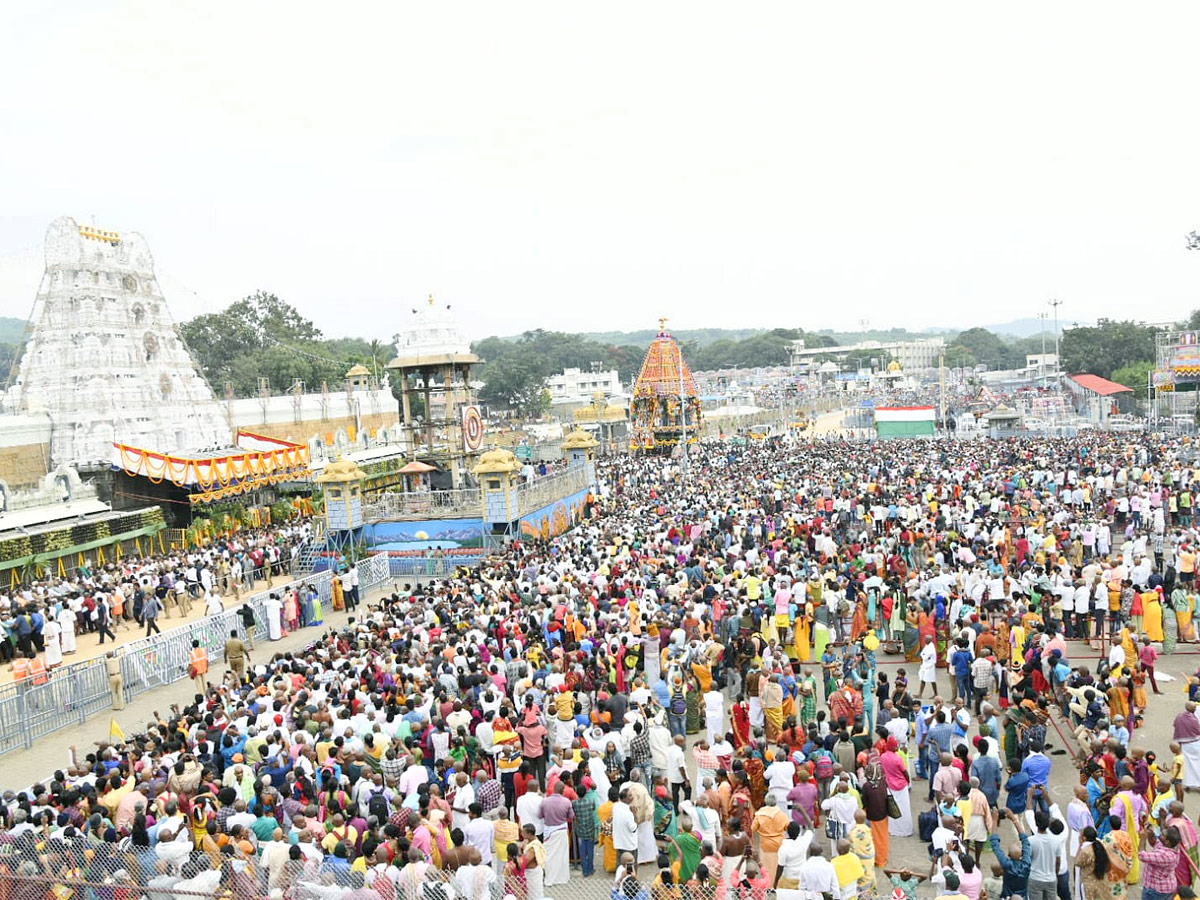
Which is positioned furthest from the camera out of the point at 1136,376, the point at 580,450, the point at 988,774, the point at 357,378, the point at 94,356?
the point at 1136,376

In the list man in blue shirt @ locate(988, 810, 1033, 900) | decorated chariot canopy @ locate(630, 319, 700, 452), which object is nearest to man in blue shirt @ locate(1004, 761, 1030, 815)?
man in blue shirt @ locate(988, 810, 1033, 900)

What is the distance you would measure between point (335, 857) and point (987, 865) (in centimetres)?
540

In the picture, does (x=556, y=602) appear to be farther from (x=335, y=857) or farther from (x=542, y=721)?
(x=335, y=857)

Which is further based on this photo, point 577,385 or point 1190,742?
point 577,385

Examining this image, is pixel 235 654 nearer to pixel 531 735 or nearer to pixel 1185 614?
pixel 531 735

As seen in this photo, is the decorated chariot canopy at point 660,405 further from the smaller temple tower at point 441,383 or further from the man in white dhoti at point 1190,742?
the man in white dhoti at point 1190,742

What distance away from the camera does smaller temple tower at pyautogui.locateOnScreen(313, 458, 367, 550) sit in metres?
23.9

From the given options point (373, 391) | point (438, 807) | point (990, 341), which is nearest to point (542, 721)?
point (438, 807)

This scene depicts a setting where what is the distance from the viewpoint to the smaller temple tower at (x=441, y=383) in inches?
1228

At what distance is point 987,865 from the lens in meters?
7.83

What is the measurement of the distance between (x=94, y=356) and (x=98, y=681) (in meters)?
24.9

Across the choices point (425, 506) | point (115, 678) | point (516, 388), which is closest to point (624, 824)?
point (115, 678)

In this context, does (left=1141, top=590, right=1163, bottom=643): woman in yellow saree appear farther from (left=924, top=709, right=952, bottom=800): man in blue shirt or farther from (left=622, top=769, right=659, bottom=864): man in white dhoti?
(left=622, top=769, right=659, bottom=864): man in white dhoti

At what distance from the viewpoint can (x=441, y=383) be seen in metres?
34.7
